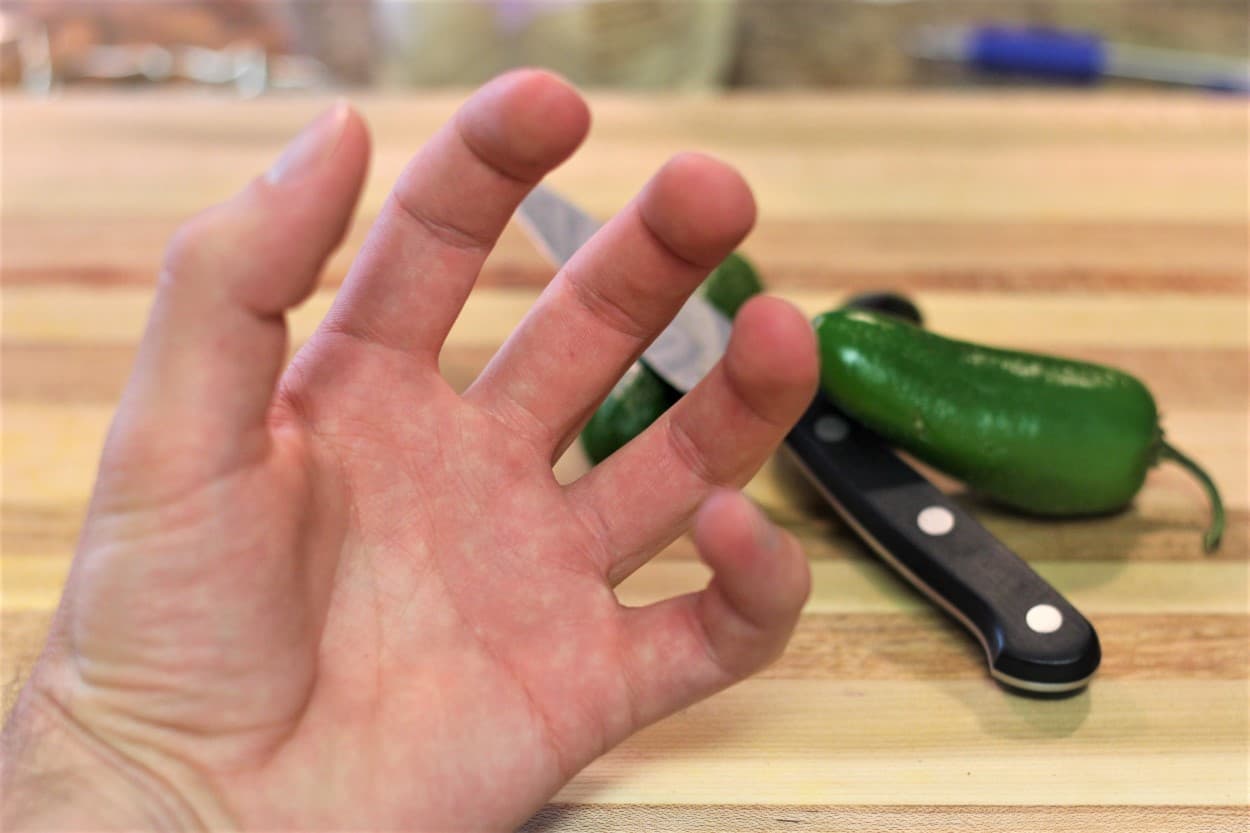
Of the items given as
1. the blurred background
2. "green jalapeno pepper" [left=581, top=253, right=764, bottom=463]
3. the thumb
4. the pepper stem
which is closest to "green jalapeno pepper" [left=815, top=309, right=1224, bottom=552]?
the pepper stem

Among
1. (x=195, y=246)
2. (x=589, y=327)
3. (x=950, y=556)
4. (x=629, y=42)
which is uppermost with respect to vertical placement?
(x=195, y=246)

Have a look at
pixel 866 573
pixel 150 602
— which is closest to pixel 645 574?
pixel 866 573

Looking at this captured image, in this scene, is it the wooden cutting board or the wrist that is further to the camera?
the wooden cutting board

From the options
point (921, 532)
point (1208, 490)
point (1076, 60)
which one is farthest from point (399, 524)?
point (1076, 60)

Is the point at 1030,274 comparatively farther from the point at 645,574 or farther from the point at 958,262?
the point at 645,574

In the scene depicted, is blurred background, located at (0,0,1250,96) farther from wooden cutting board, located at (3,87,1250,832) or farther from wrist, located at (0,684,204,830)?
wrist, located at (0,684,204,830)

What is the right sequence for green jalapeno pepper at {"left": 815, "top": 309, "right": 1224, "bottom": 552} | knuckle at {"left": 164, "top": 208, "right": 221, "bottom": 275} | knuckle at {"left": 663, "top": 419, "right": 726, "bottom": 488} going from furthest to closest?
green jalapeno pepper at {"left": 815, "top": 309, "right": 1224, "bottom": 552} < knuckle at {"left": 663, "top": 419, "right": 726, "bottom": 488} < knuckle at {"left": 164, "top": 208, "right": 221, "bottom": 275}

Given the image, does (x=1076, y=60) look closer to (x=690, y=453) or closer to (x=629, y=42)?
(x=629, y=42)
